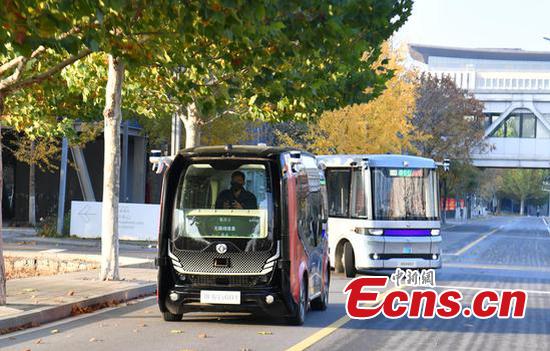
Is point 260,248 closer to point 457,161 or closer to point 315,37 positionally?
point 315,37

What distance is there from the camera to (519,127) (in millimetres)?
99312

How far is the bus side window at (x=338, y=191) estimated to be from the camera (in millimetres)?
25719

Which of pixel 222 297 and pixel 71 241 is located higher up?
pixel 222 297

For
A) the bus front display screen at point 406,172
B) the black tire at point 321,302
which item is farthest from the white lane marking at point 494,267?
the black tire at point 321,302

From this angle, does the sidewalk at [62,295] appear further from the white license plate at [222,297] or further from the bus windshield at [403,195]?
the bus windshield at [403,195]

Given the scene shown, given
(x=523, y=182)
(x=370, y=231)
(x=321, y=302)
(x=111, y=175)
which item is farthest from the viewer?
(x=523, y=182)

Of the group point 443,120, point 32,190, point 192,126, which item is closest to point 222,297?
point 192,126

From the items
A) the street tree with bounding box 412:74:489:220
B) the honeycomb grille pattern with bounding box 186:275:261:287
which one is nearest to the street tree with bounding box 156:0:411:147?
the honeycomb grille pattern with bounding box 186:275:261:287

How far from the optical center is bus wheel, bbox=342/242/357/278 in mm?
25391

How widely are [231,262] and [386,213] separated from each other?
1084 cm

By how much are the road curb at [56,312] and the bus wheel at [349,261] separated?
6.99 metres

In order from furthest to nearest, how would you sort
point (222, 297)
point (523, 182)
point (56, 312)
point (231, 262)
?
1. point (523, 182)
2. point (56, 312)
3. point (231, 262)
4. point (222, 297)

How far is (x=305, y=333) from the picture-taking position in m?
14.2

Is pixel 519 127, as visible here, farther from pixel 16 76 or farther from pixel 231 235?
pixel 231 235
